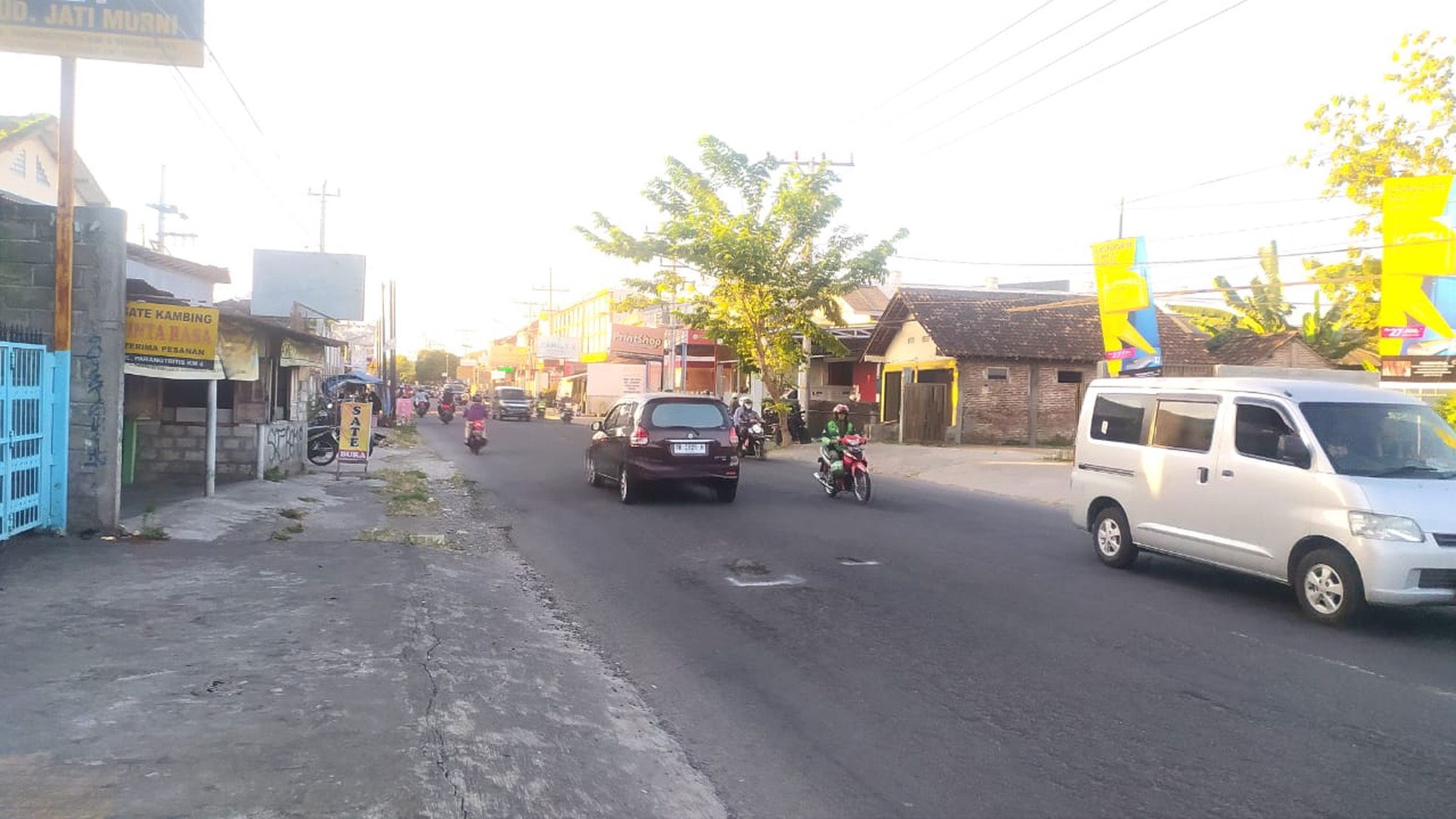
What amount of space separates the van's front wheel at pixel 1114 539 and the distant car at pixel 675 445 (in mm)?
6013

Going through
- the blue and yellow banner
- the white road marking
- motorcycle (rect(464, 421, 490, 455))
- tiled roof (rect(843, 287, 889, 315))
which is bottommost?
the white road marking

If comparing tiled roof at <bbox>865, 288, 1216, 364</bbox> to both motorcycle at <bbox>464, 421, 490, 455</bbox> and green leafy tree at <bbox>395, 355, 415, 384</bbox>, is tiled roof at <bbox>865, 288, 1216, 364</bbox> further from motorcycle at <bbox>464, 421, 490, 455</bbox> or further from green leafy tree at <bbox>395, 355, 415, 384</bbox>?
green leafy tree at <bbox>395, 355, 415, 384</bbox>

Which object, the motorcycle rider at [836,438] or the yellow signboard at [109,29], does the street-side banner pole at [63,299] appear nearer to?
the yellow signboard at [109,29]

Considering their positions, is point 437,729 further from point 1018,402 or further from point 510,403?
point 510,403

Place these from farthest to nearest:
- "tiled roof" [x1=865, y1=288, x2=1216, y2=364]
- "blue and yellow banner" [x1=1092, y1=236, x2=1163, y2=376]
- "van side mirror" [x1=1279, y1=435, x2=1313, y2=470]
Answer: "tiled roof" [x1=865, y1=288, x2=1216, y2=364], "blue and yellow banner" [x1=1092, y1=236, x2=1163, y2=376], "van side mirror" [x1=1279, y1=435, x2=1313, y2=470]

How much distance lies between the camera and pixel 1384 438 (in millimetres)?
7578

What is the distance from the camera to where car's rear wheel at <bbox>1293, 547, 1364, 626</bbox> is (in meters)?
6.85

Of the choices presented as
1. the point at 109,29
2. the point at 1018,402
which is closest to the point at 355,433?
the point at 109,29

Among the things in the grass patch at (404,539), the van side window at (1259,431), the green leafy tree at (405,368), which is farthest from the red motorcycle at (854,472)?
the green leafy tree at (405,368)

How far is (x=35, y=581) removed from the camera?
24.1 ft

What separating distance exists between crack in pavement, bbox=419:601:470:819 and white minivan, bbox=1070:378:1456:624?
249 inches

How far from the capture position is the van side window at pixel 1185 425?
8.51m

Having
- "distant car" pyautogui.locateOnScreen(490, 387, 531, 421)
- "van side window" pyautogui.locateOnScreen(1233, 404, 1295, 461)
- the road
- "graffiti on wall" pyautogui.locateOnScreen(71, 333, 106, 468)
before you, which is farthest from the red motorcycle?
"distant car" pyautogui.locateOnScreen(490, 387, 531, 421)

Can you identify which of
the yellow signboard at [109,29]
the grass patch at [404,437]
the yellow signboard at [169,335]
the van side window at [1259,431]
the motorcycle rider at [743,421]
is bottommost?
the grass patch at [404,437]
